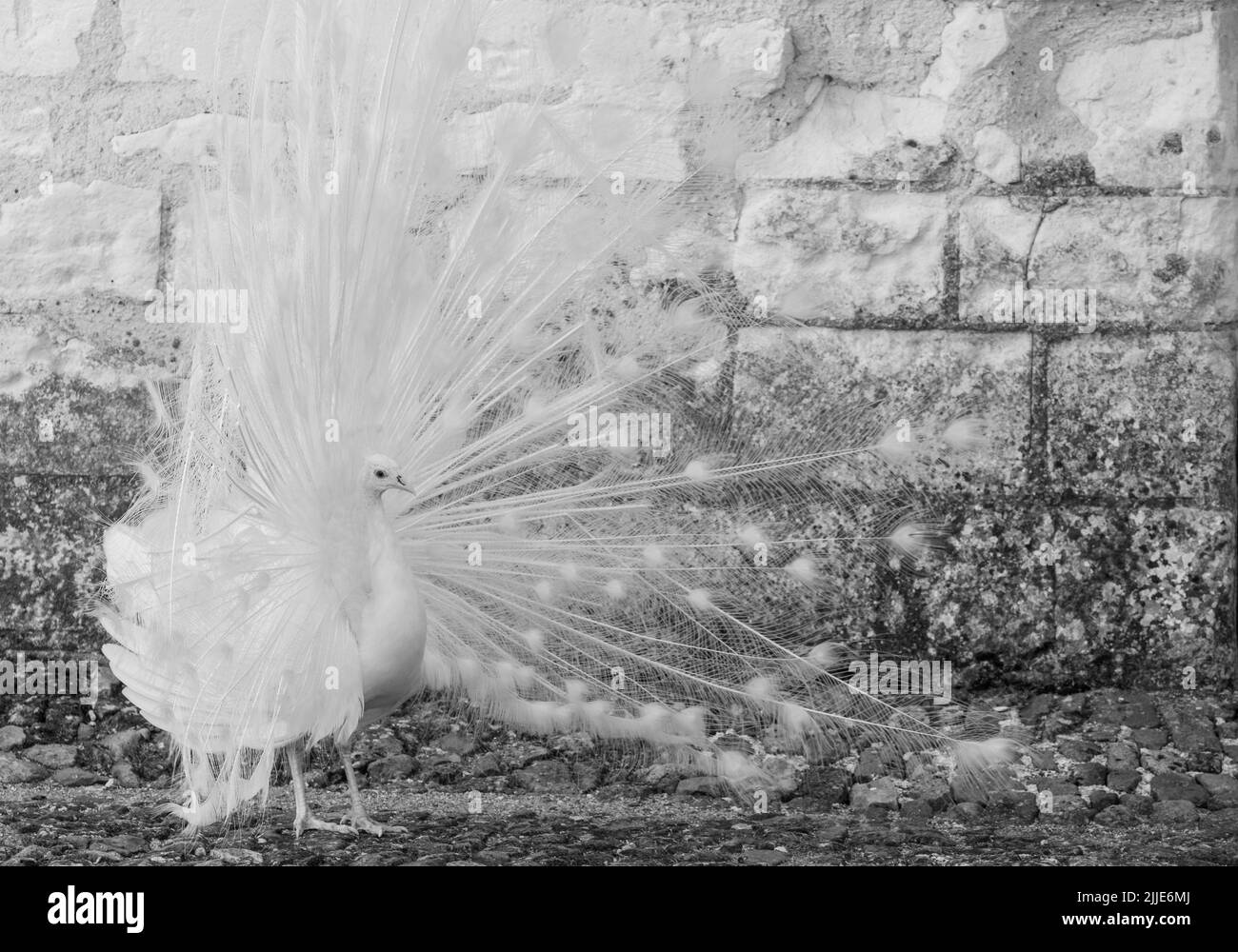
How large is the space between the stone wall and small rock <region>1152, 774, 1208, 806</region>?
673mm

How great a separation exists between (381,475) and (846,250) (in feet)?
6.22

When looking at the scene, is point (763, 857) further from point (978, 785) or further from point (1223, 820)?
point (1223, 820)

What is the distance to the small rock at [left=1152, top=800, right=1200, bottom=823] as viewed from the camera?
11.0 feet

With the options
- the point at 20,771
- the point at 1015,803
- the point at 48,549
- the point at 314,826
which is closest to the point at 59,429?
the point at 48,549

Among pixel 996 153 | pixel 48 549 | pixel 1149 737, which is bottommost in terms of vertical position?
pixel 1149 737

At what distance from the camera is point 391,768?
376cm

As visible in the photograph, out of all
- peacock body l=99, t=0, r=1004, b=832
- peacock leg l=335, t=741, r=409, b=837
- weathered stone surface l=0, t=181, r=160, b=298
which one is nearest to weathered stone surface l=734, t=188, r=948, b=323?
peacock body l=99, t=0, r=1004, b=832

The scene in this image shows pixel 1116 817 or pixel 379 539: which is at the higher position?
pixel 379 539

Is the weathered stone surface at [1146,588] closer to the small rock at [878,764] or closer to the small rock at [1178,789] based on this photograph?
the small rock at [1178,789]

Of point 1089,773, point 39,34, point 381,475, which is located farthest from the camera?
point 39,34

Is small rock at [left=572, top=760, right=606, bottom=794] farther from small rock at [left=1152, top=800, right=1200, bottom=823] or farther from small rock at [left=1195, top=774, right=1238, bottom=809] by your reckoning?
small rock at [left=1195, top=774, right=1238, bottom=809]

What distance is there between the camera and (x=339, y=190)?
9.57ft

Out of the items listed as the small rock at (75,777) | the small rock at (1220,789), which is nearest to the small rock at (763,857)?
the small rock at (1220,789)

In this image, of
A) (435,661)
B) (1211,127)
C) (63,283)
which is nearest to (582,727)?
(435,661)
